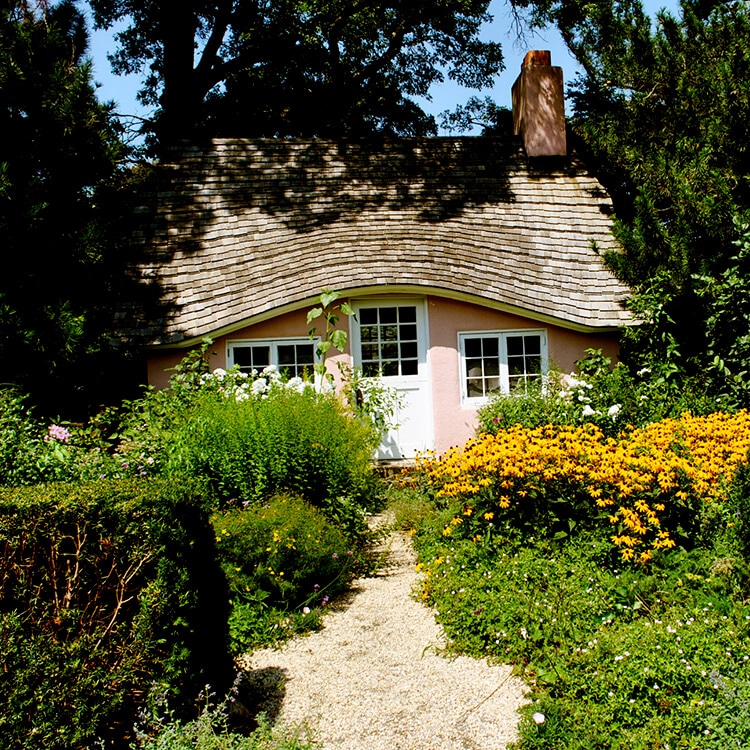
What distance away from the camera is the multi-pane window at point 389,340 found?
12.1 m

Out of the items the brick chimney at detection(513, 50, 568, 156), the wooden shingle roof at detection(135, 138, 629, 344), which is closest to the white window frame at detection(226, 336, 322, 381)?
the wooden shingle roof at detection(135, 138, 629, 344)

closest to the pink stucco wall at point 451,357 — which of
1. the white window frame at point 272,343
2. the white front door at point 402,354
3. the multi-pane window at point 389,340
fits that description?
the white front door at point 402,354

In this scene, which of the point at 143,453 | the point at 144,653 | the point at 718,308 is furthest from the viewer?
the point at 718,308

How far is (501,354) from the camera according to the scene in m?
12.3

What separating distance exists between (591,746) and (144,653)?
2.29 m

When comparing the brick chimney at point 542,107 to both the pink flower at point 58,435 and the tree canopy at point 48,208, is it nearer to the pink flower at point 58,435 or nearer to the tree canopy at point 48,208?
the tree canopy at point 48,208

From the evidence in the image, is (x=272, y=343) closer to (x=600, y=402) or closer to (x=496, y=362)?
(x=496, y=362)

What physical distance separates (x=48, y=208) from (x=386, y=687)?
8.56m

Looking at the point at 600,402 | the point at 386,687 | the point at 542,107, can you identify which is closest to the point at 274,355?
the point at 600,402

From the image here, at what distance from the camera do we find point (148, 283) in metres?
12.6

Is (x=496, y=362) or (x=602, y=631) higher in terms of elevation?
(x=496, y=362)

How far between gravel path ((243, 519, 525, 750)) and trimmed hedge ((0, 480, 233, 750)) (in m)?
0.94

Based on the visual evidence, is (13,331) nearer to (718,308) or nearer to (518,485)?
(518,485)

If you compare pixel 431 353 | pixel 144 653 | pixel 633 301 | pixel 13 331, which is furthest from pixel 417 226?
pixel 144 653
